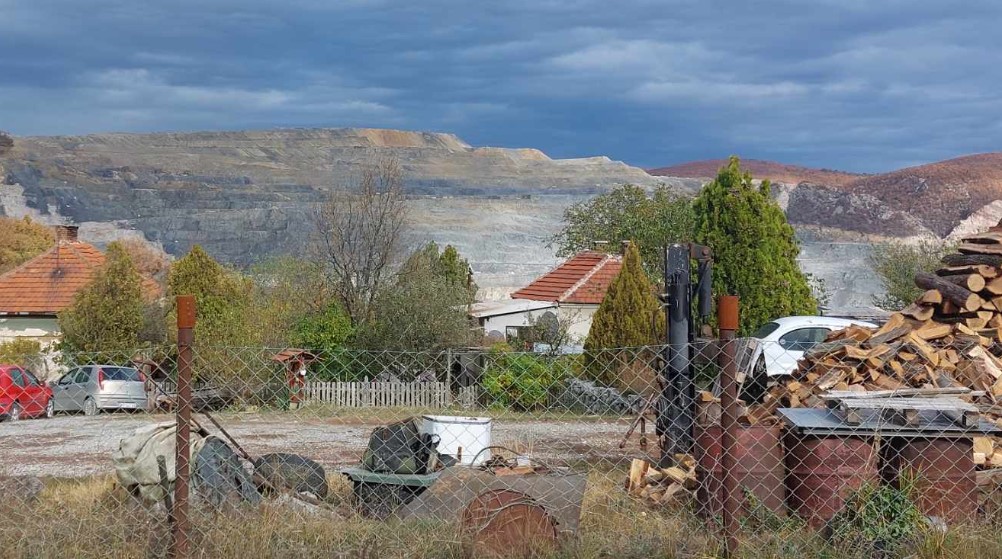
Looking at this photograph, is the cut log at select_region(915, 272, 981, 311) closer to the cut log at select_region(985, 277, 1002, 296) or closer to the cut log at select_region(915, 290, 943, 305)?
the cut log at select_region(915, 290, 943, 305)

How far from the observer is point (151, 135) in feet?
455

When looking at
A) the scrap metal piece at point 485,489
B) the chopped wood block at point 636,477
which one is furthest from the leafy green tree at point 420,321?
the scrap metal piece at point 485,489

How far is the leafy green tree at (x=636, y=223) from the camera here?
1420 inches

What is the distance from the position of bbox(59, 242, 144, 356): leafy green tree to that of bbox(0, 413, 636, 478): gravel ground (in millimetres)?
4027

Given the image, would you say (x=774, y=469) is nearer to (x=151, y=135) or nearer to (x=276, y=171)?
(x=276, y=171)

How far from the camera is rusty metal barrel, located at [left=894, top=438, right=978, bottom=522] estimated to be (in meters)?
6.40

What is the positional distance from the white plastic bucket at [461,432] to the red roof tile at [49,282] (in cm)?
2113

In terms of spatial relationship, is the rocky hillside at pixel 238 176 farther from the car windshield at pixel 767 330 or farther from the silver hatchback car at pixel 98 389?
the car windshield at pixel 767 330

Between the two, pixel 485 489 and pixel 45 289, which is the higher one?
pixel 45 289

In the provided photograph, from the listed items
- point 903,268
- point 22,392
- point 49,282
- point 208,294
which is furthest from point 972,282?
point 49,282

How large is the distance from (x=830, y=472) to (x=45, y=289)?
29.1 metres

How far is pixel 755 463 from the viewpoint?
23.1 feet

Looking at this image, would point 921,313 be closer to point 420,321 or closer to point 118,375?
point 420,321

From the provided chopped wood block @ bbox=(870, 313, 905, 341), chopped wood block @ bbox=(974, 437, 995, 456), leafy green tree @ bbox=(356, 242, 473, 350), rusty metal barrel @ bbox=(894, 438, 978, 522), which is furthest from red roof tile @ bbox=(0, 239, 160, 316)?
rusty metal barrel @ bbox=(894, 438, 978, 522)
